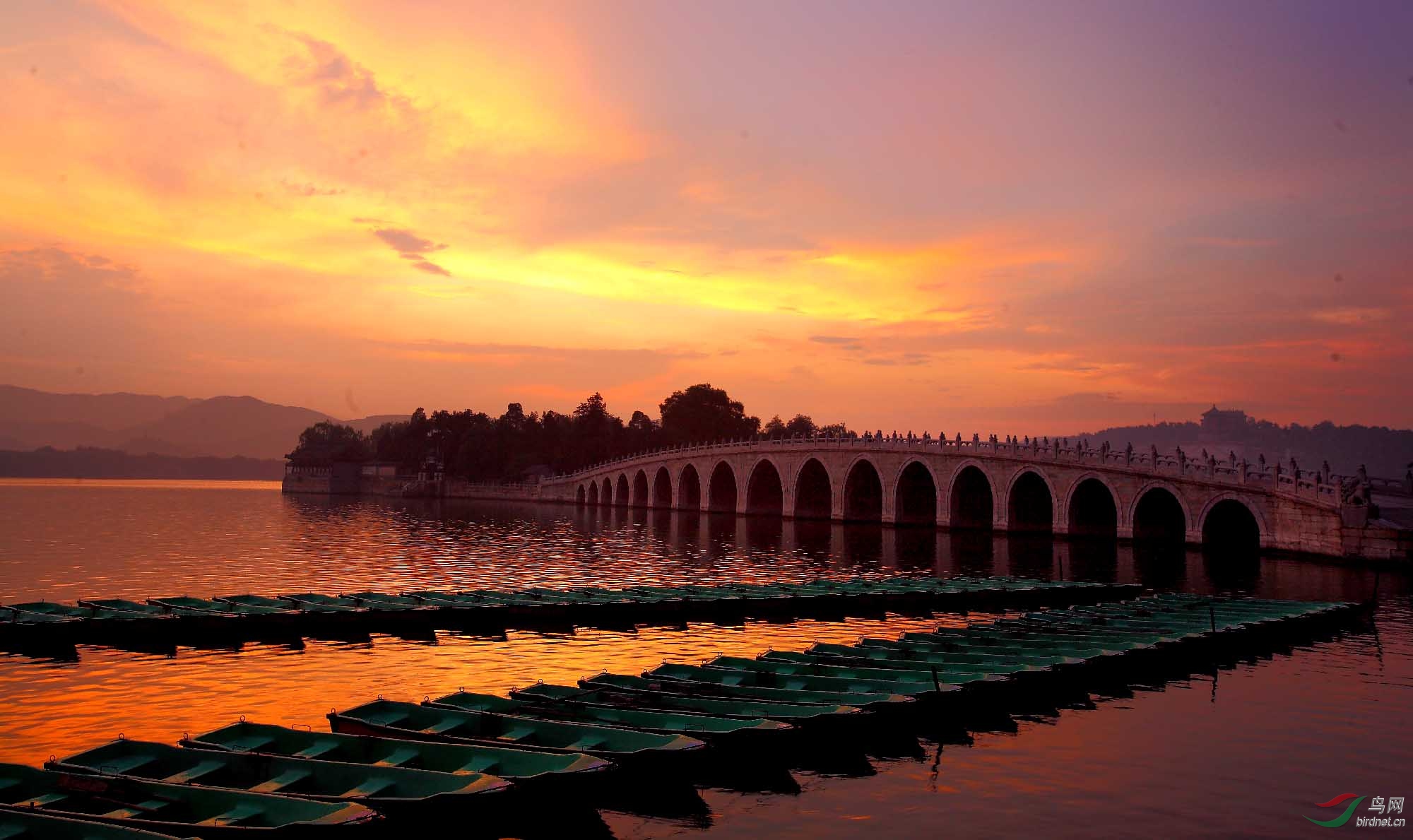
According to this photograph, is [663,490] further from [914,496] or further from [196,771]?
Answer: [196,771]

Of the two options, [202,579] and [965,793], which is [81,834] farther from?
[202,579]

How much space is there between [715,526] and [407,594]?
53081 millimetres

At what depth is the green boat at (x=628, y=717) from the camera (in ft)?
48.0

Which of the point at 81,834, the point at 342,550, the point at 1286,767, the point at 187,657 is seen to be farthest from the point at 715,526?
the point at 81,834

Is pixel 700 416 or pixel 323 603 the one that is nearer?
pixel 323 603

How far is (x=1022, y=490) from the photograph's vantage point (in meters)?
69.8

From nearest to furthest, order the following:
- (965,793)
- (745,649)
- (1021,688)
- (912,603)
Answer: (965,793) → (1021,688) → (745,649) → (912,603)

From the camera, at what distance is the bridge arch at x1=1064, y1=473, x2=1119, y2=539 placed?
207ft

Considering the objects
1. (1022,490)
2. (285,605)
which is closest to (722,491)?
(1022,490)

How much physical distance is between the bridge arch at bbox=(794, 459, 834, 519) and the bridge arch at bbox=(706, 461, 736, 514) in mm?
14406

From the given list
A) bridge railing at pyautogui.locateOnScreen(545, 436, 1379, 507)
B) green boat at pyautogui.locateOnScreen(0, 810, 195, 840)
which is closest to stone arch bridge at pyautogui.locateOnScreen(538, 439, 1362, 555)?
bridge railing at pyautogui.locateOnScreen(545, 436, 1379, 507)

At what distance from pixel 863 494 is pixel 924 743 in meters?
69.3

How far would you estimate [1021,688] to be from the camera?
65.7ft

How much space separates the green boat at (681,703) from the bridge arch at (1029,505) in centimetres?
5423
